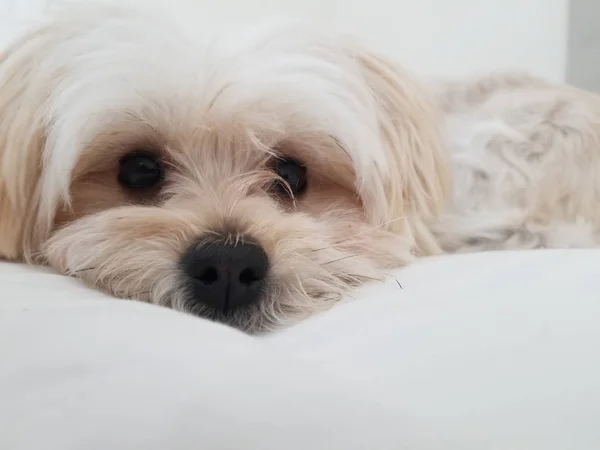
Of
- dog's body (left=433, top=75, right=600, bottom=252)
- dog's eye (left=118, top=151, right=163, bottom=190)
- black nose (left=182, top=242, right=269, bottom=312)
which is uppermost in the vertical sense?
dog's eye (left=118, top=151, right=163, bottom=190)

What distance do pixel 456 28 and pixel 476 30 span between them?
90mm

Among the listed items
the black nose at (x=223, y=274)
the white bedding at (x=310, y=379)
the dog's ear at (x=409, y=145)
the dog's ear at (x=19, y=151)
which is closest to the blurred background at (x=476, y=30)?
the dog's ear at (x=409, y=145)

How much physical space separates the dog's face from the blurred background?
1.29 meters

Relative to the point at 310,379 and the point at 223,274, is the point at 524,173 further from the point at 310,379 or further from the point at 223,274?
the point at 310,379

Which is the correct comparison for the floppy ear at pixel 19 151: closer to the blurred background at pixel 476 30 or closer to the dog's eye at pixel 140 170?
the dog's eye at pixel 140 170

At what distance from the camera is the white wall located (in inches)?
103

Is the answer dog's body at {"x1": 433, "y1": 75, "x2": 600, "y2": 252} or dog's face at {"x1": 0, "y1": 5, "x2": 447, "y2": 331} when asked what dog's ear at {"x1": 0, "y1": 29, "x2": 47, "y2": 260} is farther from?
dog's body at {"x1": 433, "y1": 75, "x2": 600, "y2": 252}

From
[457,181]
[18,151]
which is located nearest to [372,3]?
[457,181]

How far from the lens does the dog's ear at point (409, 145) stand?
1.22 metres

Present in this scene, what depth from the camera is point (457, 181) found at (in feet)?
4.93

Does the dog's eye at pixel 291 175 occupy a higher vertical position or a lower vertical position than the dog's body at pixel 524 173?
higher

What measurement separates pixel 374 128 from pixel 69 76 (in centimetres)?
50

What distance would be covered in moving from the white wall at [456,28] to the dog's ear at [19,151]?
4.68 feet

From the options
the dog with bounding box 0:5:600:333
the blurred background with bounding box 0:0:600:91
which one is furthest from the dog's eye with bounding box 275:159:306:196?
the blurred background with bounding box 0:0:600:91
